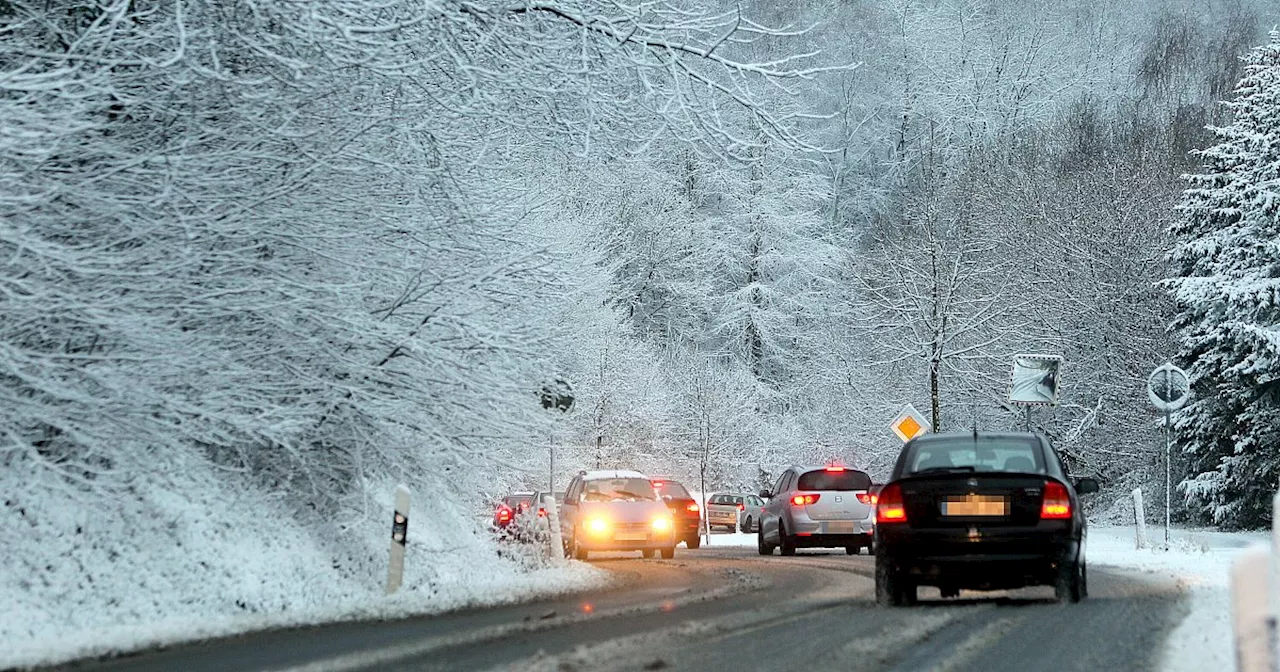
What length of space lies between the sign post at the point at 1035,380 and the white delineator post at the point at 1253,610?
979 inches

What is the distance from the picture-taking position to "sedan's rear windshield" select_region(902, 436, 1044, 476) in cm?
1488

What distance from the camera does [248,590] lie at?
13523mm

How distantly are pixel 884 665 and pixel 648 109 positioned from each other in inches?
228

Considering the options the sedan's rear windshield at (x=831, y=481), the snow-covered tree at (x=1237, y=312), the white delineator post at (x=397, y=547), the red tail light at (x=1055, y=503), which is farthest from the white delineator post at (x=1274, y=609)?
the snow-covered tree at (x=1237, y=312)

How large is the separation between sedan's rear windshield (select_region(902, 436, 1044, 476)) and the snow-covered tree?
71.8 feet

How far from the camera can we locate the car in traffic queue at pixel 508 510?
22547mm

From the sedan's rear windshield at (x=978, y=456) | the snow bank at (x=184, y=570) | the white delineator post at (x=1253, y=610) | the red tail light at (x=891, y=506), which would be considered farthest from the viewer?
the sedan's rear windshield at (x=978, y=456)

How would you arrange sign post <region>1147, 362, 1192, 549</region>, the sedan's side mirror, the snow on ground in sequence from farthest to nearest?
sign post <region>1147, 362, 1192, 549</region>, the sedan's side mirror, the snow on ground

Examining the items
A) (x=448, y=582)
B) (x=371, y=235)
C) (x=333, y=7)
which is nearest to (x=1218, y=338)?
(x=448, y=582)

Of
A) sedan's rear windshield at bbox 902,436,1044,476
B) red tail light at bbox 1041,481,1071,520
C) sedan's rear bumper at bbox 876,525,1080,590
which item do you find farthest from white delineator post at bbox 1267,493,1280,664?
sedan's rear windshield at bbox 902,436,1044,476

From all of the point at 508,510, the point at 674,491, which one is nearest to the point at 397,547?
the point at 508,510

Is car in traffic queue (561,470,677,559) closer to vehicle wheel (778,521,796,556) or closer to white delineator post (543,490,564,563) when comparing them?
vehicle wheel (778,521,796,556)

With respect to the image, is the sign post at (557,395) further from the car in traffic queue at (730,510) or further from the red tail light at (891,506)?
the car in traffic queue at (730,510)

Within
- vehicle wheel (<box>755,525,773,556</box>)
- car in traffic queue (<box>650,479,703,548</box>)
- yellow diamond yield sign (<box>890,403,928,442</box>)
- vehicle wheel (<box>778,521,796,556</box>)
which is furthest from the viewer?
car in traffic queue (<box>650,479,703,548</box>)
